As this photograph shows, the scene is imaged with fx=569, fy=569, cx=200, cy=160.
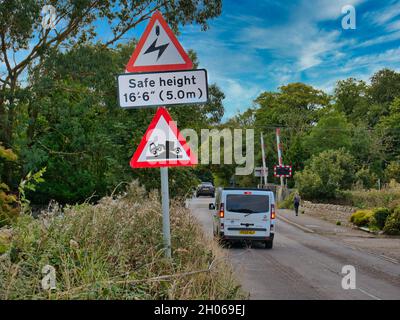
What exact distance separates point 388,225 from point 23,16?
1829 cm

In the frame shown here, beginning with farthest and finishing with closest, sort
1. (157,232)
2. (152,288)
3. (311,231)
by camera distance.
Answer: (311,231), (157,232), (152,288)

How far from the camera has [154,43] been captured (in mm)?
5738

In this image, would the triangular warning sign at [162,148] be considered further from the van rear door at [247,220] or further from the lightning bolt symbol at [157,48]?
the van rear door at [247,220]

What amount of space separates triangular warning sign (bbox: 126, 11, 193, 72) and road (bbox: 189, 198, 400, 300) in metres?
2.83

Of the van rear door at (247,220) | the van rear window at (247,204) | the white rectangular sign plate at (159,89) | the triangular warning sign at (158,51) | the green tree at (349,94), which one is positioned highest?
the green tree at (349,94)

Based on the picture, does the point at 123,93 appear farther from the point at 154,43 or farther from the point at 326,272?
the point at 326,272

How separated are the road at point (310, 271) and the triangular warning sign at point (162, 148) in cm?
201

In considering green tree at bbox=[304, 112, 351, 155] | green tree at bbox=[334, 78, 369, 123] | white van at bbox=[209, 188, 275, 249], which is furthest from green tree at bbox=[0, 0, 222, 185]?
green tree at bbox=[334, 78, 369, 123]

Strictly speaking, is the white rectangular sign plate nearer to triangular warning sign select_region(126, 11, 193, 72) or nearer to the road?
triangular warning sign select_region(126, 11, 193, 72)

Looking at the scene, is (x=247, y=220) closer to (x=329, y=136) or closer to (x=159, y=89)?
(x=159, y=89)

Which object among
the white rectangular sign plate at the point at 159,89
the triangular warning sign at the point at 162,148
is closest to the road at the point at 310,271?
the triangular warning sign at the point at 162,148

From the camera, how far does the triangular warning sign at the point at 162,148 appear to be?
5.80m

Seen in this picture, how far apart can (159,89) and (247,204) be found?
1407 centimetres
